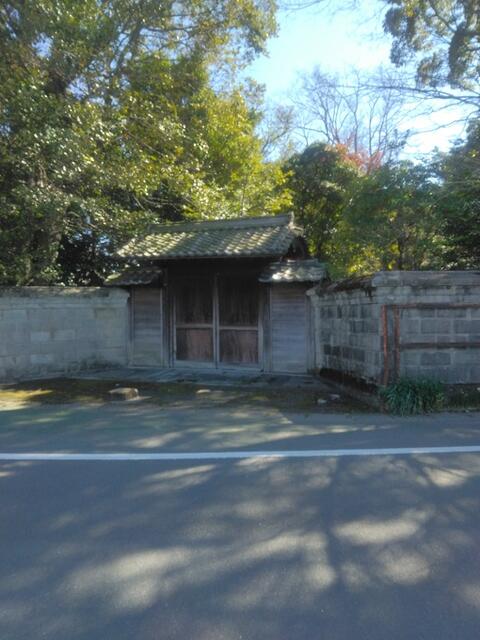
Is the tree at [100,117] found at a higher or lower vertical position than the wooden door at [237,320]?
higher

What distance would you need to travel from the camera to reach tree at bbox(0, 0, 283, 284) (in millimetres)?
10523

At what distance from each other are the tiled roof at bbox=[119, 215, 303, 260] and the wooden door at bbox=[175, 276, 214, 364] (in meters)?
0.94

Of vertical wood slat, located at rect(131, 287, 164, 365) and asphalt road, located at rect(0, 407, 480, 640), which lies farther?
vertical wood slat, located at rect(131, 287, 164, 365)

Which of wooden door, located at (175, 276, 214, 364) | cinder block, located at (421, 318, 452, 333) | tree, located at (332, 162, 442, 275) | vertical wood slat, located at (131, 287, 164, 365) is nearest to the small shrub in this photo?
cinder block, located at (421, 318, 452, 333)

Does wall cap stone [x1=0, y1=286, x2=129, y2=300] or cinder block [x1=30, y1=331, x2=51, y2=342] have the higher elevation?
wall cap stone [x1=0, y1=286, x2=129, y2=300]

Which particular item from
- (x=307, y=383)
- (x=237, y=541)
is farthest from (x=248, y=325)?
(x=237, y=541)

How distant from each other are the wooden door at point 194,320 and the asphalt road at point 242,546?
22.3ft

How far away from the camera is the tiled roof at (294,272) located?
11336 millimetres

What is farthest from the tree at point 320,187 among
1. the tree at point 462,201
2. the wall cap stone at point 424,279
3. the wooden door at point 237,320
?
the wall cap stone at point 424,279

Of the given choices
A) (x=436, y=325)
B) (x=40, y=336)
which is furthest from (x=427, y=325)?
(x=40, y=336)

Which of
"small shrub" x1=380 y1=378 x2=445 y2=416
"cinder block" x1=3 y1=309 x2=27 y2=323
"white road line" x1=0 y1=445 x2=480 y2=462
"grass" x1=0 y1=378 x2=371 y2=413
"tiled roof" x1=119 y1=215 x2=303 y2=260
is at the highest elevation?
"tiled roof" x1=119 y1=215 x2=303 y2=260

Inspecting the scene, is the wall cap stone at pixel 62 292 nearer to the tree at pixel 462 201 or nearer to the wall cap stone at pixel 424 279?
the wall cap stone at pixel 424 279

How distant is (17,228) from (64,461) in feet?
26.1

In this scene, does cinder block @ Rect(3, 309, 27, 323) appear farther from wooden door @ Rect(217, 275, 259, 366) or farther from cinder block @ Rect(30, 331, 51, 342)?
wooden door @ Rect(217, 275, 259, 366)
